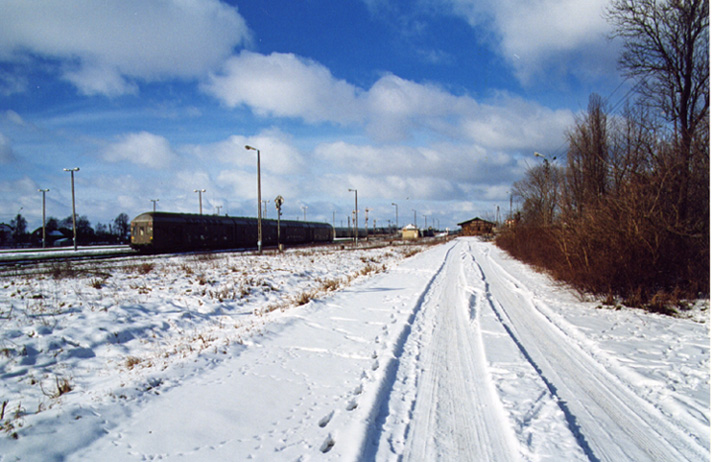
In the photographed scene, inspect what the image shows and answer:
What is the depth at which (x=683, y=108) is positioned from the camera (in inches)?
477

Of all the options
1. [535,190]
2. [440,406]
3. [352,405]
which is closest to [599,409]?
[440,406]

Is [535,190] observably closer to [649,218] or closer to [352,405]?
[649,218]

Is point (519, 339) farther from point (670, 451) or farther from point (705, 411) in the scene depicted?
point (670, 451)

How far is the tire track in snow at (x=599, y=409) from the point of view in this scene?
3.22m

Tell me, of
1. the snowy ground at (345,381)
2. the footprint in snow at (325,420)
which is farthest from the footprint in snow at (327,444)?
the footprint in snow at (325,420)

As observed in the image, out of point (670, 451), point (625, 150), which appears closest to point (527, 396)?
point (670, 451)

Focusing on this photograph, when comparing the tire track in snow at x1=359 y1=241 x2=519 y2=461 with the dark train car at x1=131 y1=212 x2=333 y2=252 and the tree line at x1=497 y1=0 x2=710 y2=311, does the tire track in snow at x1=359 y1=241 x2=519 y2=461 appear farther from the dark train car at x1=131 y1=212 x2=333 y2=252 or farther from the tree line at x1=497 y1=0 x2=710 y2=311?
the dark train car at x1=131 y1=212 x2=333 y2=252

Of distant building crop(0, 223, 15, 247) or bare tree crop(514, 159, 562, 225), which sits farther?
distant building crop(0, 223, 15, 247)

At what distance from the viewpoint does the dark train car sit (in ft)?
96.8

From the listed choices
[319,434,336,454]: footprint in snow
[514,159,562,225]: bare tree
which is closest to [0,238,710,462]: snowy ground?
[319,434,336,454]: footprint in snow

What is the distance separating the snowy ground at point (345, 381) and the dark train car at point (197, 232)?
21.9 meters

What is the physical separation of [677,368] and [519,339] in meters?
2.10

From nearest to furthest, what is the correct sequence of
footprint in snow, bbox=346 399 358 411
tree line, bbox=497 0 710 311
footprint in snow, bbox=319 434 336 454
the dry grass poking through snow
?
footprint in snow, bbox=319 434 336 454 → footprint in snow, bbox=346 399 358 411 → the dry grass poking through snow → tree line, bbox=497 0 710 311

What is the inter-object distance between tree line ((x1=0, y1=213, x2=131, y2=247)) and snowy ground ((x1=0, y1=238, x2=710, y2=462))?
56.4 m
